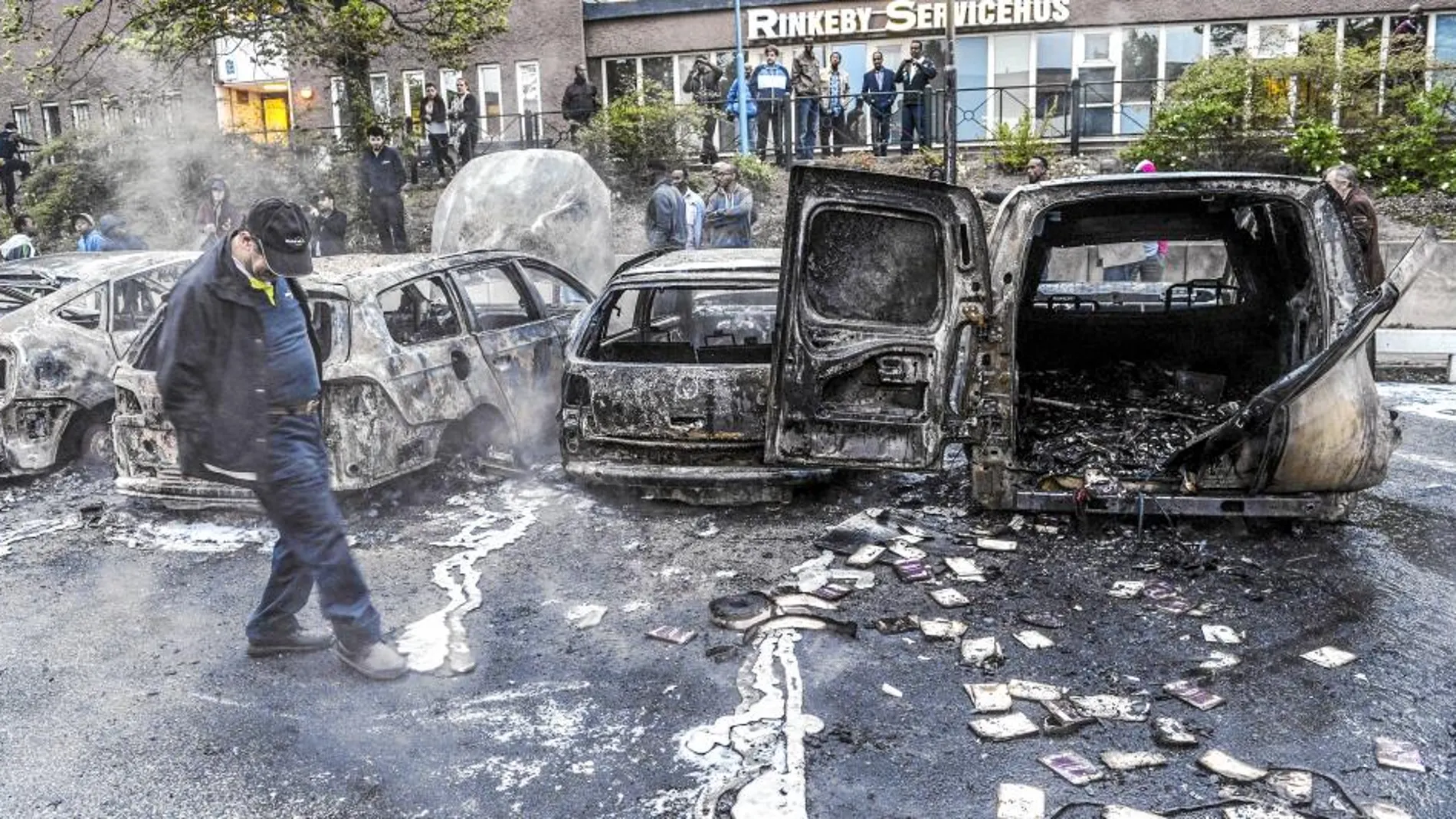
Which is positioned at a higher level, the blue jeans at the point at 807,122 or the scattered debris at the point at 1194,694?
the blue jeans at the point at 807,122

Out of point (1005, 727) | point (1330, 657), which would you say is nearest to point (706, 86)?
point (1330, 657)

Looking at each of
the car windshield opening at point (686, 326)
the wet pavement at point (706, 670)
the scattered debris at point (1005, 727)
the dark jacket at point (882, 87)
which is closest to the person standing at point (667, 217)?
the car windshield opening at point (686, 326)

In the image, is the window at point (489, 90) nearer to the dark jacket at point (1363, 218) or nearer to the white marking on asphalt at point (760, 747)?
the dark jacket at point (1363, 218)

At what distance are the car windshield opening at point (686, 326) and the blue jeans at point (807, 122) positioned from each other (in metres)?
10.8

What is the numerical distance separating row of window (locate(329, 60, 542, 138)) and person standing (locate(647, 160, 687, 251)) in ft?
35.1

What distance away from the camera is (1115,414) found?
709cm

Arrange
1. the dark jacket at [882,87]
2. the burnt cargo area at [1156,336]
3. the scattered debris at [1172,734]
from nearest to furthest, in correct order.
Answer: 1. the scattered debris at [1172,734]
2. the burnt cargo area at [1156,336]
3. the dark jacket at [882,87]

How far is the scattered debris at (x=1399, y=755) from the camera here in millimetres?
3914

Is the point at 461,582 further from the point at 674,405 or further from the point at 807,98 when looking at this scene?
the point at 807,98

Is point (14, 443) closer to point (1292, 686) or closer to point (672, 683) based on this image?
point (672, 683)

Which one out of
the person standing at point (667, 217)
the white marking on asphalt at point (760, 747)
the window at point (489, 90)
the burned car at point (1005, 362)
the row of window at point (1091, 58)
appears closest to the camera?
the white marking on asphalt at point (760, 747)

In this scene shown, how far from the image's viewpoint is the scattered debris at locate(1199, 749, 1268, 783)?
3.88 meters

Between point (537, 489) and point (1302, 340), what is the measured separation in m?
4.53

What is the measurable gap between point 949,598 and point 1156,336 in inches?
125
